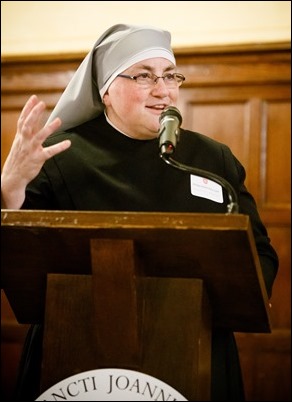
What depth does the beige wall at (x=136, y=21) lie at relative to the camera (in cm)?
418

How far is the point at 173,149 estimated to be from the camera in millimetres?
1496

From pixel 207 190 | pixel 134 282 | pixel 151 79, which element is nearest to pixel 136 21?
pixel 151 79

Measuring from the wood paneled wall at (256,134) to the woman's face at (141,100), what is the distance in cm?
221

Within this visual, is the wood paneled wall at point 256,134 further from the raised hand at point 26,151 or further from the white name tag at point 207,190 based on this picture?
the raised hand at point 26,151

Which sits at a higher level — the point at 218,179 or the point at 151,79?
the point at 151,79

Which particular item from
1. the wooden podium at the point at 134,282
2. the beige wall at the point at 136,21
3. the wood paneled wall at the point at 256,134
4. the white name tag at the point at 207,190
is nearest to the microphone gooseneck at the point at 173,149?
the wooden podium at the point at 134,282

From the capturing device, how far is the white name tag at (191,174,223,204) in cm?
183

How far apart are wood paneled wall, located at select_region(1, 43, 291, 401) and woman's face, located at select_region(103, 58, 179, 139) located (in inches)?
87.1

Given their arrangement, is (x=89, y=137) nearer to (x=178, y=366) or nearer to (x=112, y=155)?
Answer: (x=112, y=155)

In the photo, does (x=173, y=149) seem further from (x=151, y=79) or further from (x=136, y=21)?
(x=136, y=21)

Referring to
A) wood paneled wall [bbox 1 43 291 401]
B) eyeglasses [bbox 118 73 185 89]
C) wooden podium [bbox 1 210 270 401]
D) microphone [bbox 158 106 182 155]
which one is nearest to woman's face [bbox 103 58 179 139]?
eyeglasses [bbox 118 73 185 89]

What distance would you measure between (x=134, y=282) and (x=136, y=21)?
10.6 ft

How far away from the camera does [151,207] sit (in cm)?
185

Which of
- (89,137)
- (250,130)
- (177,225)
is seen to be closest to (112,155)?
(89,137)
